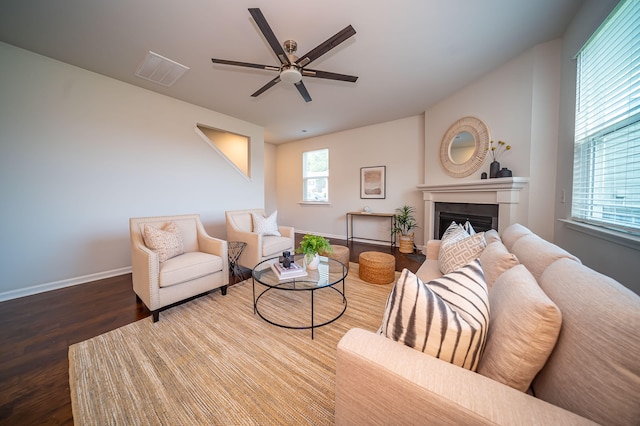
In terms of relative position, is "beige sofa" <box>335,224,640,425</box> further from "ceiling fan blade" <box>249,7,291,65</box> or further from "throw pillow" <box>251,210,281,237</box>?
"throw pillow" <box>251,210,281,237</box>

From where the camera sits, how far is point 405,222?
423 centimetres

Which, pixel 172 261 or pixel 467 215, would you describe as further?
pixel 467 215

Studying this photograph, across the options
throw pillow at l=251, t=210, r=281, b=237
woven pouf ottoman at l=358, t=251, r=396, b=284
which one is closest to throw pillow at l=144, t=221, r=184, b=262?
throw pillow at l=251, t=210, r=281, b=237

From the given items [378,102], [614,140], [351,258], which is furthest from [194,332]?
[378,102]

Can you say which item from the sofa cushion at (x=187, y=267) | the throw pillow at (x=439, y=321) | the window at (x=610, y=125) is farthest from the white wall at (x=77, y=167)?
the window at (x=610, y=125)

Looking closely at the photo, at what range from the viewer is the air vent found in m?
2.46

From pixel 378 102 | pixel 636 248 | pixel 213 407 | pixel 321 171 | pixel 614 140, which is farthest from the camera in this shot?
pixel 321 171

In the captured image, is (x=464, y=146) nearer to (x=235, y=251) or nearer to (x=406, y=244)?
A: (x=406, y=244)

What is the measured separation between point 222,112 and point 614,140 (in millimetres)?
4832

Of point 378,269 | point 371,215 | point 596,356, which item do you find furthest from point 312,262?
point 371,215

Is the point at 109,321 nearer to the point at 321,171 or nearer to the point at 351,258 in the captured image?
the point at 351,258

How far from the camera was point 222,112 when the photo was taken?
3.96 m

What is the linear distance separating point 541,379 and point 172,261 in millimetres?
2582

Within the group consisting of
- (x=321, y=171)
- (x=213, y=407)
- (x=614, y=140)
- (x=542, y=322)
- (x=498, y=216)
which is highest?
(x=321, y=171)
